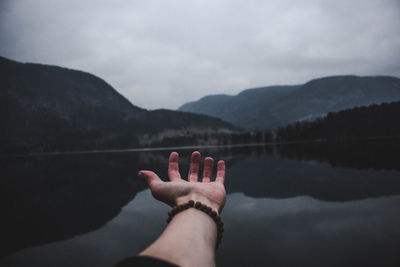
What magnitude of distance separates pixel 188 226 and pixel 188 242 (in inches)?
13.8

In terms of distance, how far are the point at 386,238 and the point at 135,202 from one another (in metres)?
17.0

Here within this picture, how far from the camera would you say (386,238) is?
29.1ft

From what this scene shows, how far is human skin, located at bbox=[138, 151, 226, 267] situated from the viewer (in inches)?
86.2

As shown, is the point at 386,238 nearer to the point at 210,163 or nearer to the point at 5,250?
the point at 210,163

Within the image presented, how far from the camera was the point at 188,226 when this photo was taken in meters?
2.76

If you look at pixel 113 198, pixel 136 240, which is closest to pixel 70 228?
pixel 136 240

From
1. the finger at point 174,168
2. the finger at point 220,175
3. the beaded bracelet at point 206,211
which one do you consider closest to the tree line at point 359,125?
the finger at point 220,175

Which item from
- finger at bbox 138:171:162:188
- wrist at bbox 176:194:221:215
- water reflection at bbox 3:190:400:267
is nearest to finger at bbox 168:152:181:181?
finger at bbox 138:171:162:188

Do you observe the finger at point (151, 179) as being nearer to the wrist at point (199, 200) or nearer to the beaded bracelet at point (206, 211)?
the wrist at point (199, 200)

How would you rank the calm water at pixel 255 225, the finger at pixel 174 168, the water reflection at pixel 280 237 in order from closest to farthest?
1. the finger at pixel 174 168
2. the water reflection at pixel 280 237
3. the calm water at pixel 255 225

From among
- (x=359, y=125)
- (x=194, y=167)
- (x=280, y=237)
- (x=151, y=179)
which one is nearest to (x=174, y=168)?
(x=194, y=167)

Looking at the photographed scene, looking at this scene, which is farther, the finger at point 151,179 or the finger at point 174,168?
the finger at point 174,168

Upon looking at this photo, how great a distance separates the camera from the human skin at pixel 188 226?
219 centimetres

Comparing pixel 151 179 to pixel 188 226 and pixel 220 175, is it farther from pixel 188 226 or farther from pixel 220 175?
pixel 188 226
